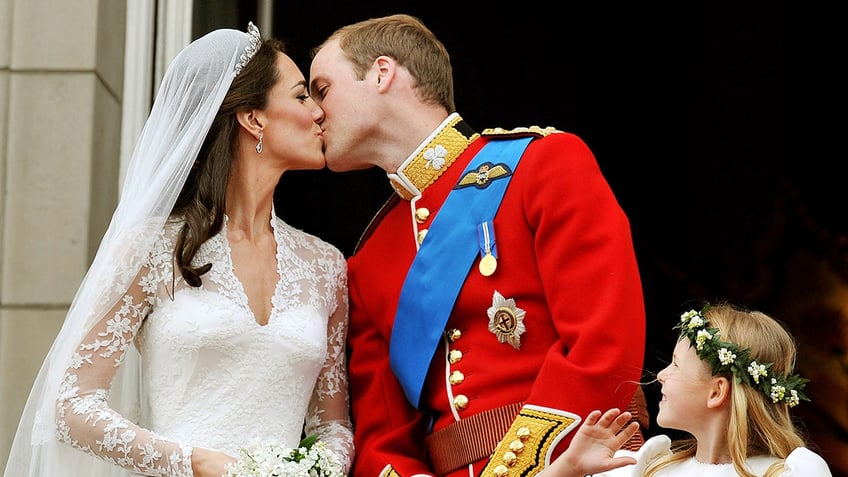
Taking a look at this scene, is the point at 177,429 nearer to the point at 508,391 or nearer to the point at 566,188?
the point at 508,391

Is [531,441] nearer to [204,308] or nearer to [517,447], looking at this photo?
[517,447]

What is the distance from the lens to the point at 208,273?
11.2 feet

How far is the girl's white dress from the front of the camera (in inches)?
114

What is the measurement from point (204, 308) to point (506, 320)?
73 cm

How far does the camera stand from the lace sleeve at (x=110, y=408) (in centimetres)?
313

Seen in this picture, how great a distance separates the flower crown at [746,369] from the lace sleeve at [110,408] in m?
1.22

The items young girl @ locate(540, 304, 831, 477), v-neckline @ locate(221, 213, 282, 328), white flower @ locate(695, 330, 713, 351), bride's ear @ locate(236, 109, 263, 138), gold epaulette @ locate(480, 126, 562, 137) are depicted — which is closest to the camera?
young girl @ locate(540, 304, 831, 477)

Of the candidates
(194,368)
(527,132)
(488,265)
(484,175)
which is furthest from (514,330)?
(194,368)

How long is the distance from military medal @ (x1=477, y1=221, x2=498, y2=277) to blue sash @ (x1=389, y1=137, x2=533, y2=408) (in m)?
0.02

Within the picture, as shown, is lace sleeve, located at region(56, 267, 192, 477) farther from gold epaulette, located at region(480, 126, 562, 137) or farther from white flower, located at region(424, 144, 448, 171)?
gold epaulette, located at region(480, 126, 562, 137)

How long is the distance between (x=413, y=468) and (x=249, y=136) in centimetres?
98

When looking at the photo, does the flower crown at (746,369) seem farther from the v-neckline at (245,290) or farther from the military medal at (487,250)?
the v-neckline at (245,290)

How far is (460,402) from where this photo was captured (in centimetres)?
333

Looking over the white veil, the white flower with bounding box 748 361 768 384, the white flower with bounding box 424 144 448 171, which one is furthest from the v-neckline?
the white flower with bounding box 748 361 768 384
